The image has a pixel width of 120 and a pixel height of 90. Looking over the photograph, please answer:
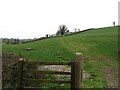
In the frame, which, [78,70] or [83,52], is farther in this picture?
[83,52]

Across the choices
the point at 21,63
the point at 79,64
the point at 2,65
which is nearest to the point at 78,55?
the point at 79,64

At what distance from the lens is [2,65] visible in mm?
8266

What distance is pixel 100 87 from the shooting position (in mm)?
7773

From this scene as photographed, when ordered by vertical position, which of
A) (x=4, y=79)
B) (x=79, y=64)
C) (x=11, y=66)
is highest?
(x=79, y=64)

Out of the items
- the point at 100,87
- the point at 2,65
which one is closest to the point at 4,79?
the point at 2,65

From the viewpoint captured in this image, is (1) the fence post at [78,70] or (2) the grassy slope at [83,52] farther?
(2) the grassy slope at [83,52]

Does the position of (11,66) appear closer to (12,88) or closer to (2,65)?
(2,65)

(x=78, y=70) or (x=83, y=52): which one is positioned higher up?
(x=78, y=70)

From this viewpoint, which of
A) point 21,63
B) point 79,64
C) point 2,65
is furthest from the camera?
point 2,65

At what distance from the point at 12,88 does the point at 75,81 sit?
11.7ft

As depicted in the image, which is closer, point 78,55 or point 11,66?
point 78,55

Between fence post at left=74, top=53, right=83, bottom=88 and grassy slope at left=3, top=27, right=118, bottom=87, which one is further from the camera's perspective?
grassy slope at left=3, top=27, right=118, bottom=87

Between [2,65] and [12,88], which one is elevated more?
[2,65]

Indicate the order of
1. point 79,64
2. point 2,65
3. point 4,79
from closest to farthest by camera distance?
1. point 79,64
2. point 4,79
3. point 2,65
